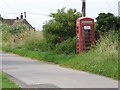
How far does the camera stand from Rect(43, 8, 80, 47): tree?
2740 centimetres

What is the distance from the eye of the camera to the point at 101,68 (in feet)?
59.8

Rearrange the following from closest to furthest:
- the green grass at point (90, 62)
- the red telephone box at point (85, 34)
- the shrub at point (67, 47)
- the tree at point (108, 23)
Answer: the green grass at point (90, 62) → the red telephone box at point (85, 34) → the shrub at point (67, 47) → the tree at point (108, 23)

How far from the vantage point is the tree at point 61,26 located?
27.4 meters

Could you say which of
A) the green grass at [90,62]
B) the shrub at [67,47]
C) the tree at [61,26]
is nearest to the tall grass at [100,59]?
the green grass at [90,62]

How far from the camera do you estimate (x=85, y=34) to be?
24875 mm

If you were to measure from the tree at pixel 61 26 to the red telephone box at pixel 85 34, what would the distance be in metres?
2.42

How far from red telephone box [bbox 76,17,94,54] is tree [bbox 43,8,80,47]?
2418mm

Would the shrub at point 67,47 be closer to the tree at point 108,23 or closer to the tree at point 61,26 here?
the tree at point 61,26

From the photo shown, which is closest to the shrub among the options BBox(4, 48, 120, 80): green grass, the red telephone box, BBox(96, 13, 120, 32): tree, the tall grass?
BBox(4, 48, 120, 80): green grass

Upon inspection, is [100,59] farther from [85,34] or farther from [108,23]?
[108,23]

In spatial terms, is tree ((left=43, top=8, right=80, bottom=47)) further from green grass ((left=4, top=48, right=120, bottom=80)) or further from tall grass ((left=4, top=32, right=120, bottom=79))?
tall grass ((left=4, top=32, right=120, bottom=79))

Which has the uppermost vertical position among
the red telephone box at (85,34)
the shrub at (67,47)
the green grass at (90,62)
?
the red telephone box at (85,34)

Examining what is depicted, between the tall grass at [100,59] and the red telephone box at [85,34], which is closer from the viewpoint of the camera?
the tall grass at [100,59]

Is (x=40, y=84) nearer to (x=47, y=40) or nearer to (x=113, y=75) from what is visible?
(x=113, y=75)
